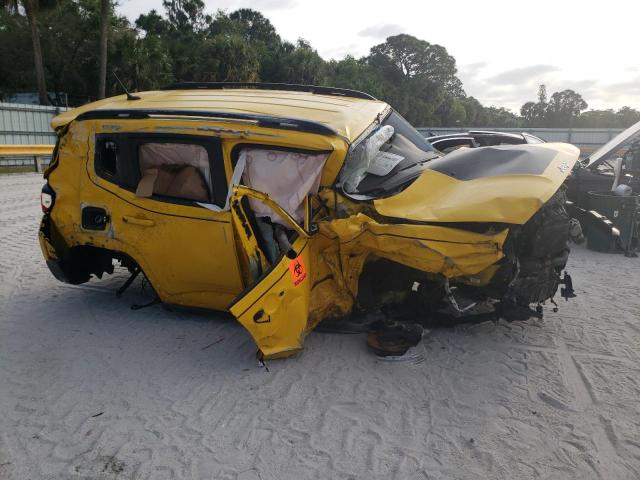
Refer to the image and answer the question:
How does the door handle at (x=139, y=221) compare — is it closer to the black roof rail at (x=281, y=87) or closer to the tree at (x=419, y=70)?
the black roof rail at (x=281, y=87)

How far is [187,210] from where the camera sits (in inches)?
147

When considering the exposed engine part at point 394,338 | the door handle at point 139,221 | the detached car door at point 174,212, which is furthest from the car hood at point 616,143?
the door handle at point 139,221

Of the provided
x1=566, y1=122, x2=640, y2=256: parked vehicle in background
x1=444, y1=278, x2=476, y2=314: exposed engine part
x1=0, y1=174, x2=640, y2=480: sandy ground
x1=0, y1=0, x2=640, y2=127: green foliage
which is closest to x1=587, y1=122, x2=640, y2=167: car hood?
x1=566, y1=122, x2=640, y2=256: parked vehicle in background

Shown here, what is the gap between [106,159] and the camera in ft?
13.3

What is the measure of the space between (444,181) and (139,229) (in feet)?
7.51

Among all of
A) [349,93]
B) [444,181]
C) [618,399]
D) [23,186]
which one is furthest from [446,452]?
[23,186]

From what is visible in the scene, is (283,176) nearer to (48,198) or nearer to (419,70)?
(48,198)

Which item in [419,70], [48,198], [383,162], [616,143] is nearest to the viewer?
[383,162]

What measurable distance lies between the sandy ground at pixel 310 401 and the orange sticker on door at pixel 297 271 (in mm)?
627

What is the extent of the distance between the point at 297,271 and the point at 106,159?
191 cm

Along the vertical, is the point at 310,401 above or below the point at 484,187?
below

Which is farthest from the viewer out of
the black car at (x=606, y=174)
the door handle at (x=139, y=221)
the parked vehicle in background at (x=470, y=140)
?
the parked vehicle in background at (x=470, y=140)

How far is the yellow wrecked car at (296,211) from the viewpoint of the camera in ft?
10.6

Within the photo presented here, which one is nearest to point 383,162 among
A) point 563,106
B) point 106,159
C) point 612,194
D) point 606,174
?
point 106,159
